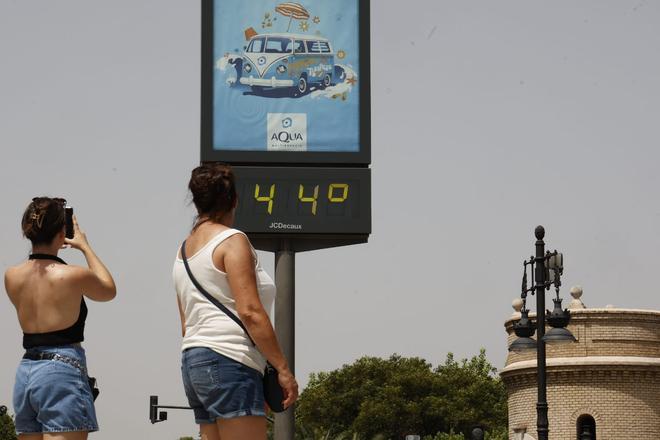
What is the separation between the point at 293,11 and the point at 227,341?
59.7ft

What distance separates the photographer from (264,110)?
77.9 feet

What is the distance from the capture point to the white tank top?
634cm

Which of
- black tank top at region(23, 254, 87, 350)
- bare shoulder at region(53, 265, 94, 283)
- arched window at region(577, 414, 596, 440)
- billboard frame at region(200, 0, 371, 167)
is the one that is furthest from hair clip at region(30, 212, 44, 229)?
arched window at region(577, 414, 596, 440)

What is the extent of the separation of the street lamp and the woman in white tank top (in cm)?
1813

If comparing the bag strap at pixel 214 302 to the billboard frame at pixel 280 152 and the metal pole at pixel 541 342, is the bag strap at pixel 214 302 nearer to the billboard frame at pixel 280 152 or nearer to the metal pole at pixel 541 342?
the billboard frame at pixel 280 152

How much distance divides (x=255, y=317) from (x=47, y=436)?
1423mm

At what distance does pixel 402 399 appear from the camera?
8700 centimetres

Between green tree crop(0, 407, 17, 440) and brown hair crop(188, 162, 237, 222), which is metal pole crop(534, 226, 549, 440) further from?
green tree crop(0, 407, 17, 440)

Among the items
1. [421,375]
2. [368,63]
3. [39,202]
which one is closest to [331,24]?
[368,63]

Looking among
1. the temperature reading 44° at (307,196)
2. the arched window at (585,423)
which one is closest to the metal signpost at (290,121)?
the temperature reading 44° at (307,196)

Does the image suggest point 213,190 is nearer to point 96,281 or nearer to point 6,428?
point 96,281

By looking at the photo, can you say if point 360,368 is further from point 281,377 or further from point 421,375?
point 281,377

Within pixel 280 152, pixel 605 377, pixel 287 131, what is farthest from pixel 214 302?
pixel 605 377

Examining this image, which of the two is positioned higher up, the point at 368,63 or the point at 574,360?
the point at 368,63
